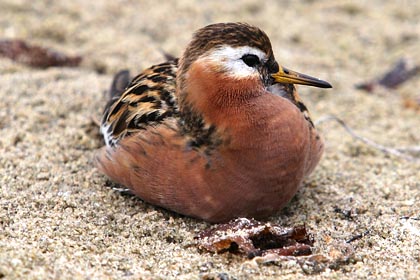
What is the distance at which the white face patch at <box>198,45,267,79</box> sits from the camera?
4.23m

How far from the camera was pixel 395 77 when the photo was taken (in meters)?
7.39

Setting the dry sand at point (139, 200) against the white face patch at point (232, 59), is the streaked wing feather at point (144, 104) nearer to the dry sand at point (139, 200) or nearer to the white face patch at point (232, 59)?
A: the dry sand at point (139, 200)

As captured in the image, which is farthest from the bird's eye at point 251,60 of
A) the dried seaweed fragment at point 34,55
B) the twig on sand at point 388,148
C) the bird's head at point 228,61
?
the dried seaweed fragment at point 34,55

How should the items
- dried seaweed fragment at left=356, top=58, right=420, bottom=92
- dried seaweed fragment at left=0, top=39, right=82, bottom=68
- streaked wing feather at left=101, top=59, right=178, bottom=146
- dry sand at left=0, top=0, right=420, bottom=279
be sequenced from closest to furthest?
dry sand at left=0, top=0, right=420, bottom=279 → streaked wing feather at left=101, top=59, right=178, bottom=146 → dried seaweed fragment at left=0, top=39, right=82, bottom=68 → dried seaweed fragment at left=356, top=58, right=420, bottom=92

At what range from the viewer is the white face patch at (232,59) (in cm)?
423

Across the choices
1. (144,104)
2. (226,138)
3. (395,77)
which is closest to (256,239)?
(226,138)

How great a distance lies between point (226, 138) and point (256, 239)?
2.17ft

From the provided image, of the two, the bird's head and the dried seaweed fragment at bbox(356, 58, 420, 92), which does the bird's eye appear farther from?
the dried seaweed fragment at bbox(356, 58, 420, 92)

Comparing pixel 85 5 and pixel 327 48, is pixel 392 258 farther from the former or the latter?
pixel 85 5

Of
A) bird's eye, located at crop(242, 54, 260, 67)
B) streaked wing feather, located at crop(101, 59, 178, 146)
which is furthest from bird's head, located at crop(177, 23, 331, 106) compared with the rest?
streaked wing feather, located at crop(101, 59, 178, 146)

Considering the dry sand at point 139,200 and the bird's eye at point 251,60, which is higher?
the bird's eye at point 251,60

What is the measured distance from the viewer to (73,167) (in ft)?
16.3

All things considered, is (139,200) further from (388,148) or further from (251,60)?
(388,148)

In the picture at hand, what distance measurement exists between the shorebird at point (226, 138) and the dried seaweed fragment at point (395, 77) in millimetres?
2812
